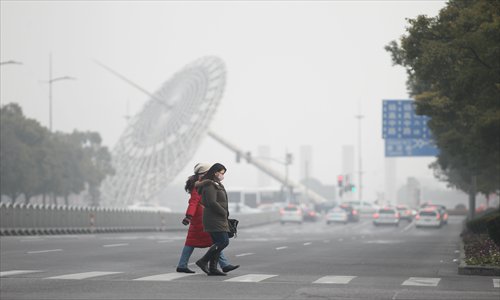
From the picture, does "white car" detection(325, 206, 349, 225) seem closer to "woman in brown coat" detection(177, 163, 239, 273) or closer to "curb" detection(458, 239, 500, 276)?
"curb" detection(458, 239, 500, 276)

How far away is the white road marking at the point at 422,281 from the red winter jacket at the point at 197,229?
10.2 feet

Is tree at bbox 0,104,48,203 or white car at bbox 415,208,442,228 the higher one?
tree at bbox 0,104,48,203

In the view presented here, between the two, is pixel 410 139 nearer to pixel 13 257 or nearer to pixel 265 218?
pixel 265 218

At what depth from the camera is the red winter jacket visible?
1642 cm

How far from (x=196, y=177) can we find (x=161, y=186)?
408 feet

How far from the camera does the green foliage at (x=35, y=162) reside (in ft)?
312

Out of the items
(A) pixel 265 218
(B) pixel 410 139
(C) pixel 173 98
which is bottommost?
(A) pixel 265 218

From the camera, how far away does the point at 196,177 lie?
53.7 ft

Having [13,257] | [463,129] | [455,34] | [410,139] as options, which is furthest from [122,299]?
[410,139]

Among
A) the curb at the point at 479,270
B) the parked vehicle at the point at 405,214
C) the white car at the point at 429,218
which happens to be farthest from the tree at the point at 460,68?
the parked vehicle at the point at 405,214

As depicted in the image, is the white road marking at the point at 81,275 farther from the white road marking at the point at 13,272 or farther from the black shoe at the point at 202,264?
the black shoe at the point at 202,264

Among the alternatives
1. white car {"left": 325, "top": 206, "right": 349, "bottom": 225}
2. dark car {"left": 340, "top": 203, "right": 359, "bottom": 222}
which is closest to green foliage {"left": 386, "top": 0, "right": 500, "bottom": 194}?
white car {"left": 325, "top": 206, "right": 349, "bottom": 225}

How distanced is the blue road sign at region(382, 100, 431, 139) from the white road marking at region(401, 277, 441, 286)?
2128 inches

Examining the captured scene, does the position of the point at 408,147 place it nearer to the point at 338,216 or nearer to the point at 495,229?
the point at 338,216
